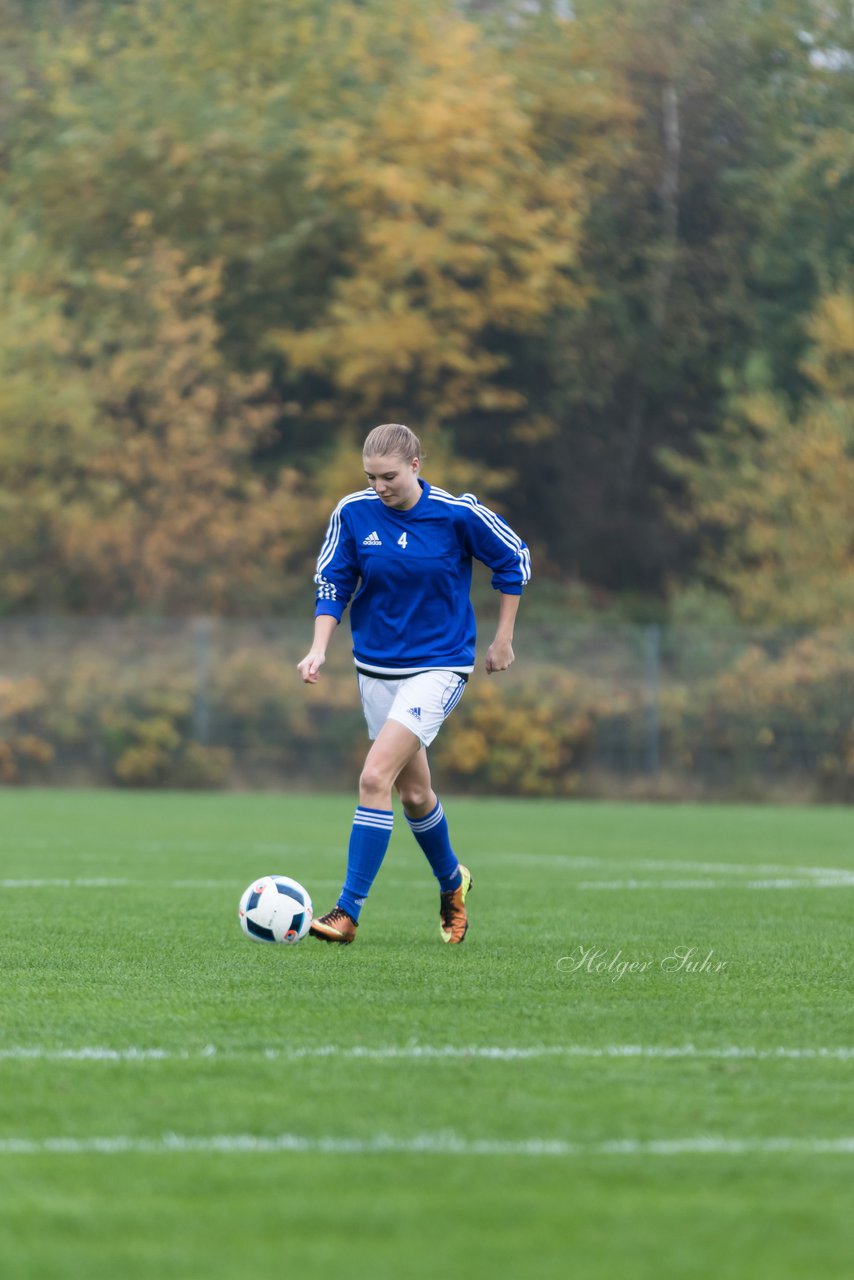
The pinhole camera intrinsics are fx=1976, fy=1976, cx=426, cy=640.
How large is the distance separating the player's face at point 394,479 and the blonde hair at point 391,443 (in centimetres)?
2

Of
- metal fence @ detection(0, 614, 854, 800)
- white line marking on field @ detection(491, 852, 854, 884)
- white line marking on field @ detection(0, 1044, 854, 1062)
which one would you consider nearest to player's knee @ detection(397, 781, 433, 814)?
white line marking on field @ detection(0, 1044, 854, 1062)

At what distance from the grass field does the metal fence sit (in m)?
15.7

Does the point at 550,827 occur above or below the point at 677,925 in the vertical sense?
below

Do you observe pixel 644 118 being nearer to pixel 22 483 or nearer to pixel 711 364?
pixel 711 364

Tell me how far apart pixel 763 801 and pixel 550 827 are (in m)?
7.37

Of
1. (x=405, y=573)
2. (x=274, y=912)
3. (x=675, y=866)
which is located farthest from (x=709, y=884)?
(x=274, y=912)

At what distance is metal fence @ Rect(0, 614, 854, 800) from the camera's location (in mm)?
26141

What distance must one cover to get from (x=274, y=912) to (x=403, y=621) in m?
1.38

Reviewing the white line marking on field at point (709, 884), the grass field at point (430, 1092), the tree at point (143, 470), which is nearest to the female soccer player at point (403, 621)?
the grass field at point (430, 1092)

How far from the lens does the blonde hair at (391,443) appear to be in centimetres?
830

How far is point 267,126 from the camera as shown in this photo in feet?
108

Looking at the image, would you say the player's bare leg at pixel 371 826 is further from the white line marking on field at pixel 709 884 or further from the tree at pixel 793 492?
the tree at pixel 793 492

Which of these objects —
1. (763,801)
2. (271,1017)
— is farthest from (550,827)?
(271,1017)

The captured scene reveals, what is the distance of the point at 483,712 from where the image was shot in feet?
87.2
